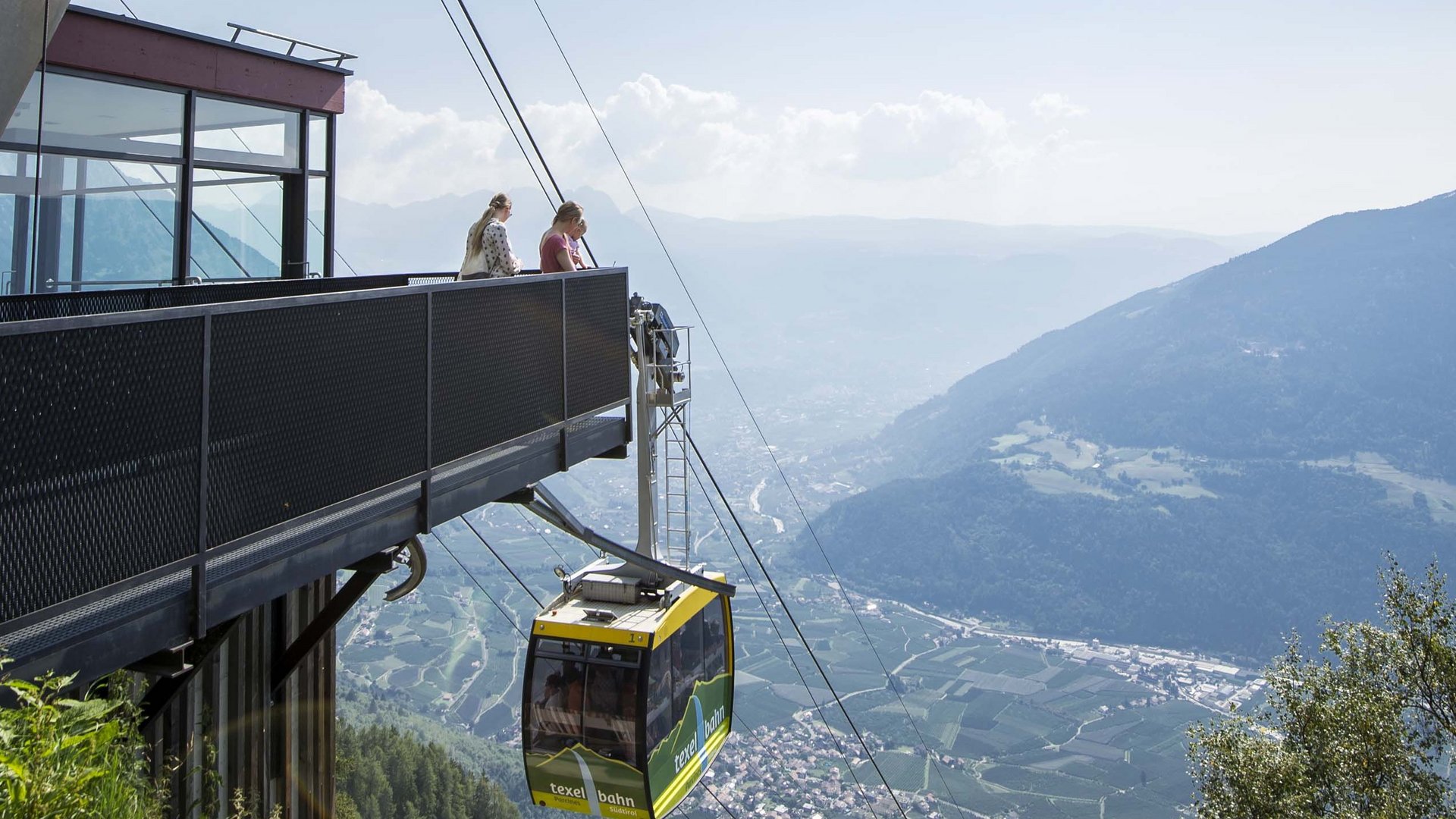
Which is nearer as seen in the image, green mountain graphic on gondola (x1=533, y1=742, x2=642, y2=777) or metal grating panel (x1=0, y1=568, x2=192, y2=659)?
metal grating panel (x1=0, y1=568, x2=192, y2=659)

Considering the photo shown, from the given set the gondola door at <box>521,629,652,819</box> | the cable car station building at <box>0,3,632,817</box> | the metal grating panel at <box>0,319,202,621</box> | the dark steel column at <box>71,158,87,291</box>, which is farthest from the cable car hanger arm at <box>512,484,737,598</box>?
the dark steel column at <box>71,158,87,291</box>

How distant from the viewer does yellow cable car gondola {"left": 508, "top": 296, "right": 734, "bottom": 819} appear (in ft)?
30.7

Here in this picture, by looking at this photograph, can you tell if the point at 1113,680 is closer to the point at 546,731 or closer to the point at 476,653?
the point at 476,653

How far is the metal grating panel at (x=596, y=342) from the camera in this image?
7.28 metres

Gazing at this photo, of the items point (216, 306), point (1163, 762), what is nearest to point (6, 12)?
point (216, 306)

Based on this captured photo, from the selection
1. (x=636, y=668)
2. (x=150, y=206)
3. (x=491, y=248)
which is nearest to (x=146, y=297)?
(x=150, y=206)

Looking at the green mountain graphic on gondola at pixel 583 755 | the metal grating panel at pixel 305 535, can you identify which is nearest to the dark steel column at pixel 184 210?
the metal grating panel at pixel 305 535

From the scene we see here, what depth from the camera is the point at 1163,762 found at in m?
125

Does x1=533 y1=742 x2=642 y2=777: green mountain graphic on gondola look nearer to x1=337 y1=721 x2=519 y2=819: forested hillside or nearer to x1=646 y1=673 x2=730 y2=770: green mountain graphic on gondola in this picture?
x1=646 y1=673 x2=730 y2=770: green mountain graphic on gondola

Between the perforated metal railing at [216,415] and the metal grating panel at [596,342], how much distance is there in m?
0.72

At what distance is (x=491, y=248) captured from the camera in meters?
7.66

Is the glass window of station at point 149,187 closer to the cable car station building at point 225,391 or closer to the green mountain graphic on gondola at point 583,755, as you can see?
the cable car station building at point 225,391

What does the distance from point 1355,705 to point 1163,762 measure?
123933 mm

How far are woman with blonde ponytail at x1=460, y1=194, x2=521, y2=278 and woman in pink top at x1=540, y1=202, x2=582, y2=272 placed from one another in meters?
0.21
